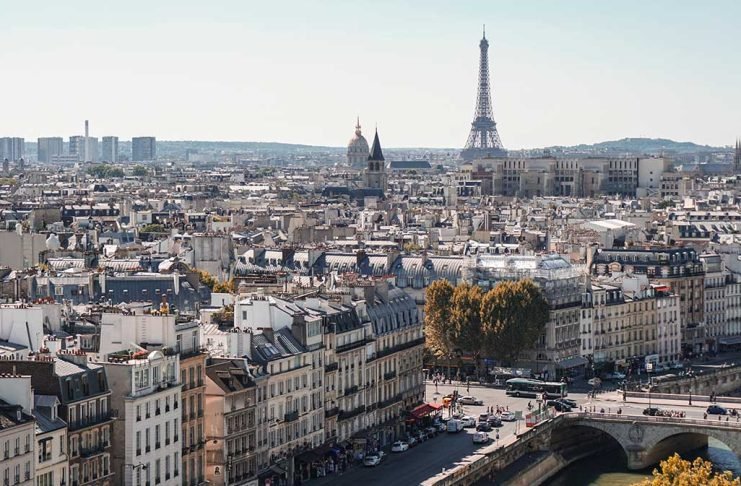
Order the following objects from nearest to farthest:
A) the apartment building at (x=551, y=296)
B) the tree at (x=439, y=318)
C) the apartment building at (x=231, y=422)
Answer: the apartment building at (x=231, y=422) < the tree at (x=439, y=318) < the apartment building at (x=551, y=296)

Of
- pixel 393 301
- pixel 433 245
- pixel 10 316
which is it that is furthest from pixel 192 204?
pixel 10 316

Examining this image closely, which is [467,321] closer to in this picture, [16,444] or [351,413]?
[351,413]

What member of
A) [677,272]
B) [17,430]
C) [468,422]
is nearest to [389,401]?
[468,422]

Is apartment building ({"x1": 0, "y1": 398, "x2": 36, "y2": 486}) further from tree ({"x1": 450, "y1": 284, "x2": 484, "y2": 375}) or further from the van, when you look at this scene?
tree ({"x1": 450, "y1": 284, "x2": 484, "y2": 375})

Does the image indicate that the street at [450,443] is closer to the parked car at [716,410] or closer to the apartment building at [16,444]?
the parked car at [716,410]

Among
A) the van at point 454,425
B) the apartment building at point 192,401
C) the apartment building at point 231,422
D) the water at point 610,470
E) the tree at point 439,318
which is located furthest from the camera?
the tree at point 439,318

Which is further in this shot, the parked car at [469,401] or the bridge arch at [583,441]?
the parked car at [469,401]

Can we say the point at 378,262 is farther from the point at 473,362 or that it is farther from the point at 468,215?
the point at 468,215

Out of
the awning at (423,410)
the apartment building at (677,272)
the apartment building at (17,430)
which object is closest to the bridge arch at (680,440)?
the awning at (423,410)
